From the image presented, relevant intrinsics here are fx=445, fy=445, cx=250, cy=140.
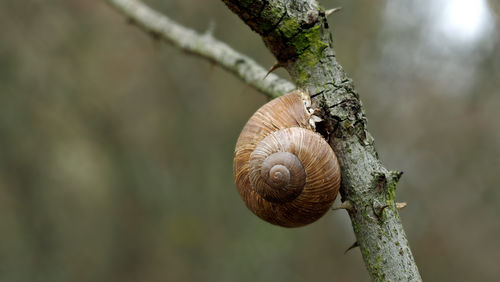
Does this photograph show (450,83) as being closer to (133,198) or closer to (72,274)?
(133,198)

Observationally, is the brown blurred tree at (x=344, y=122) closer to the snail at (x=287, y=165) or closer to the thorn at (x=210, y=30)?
the snail at (x=287, y=165)

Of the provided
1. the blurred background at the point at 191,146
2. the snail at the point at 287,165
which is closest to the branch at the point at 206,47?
the snail at the point at 287,165

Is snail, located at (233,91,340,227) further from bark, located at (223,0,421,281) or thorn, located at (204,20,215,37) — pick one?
thorn, located at (204,20,215,37)

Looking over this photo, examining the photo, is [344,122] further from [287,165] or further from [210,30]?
[210,30]

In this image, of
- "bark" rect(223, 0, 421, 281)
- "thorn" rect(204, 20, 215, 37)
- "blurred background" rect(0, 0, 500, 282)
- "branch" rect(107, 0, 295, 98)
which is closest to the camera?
"bark" rect(223, 0, 421, 281)

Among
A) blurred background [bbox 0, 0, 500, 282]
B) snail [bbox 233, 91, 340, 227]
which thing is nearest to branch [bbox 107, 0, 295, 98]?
snail [bbox 233, 91, 340, 227]

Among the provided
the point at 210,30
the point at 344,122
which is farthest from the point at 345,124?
the point at 210,30
